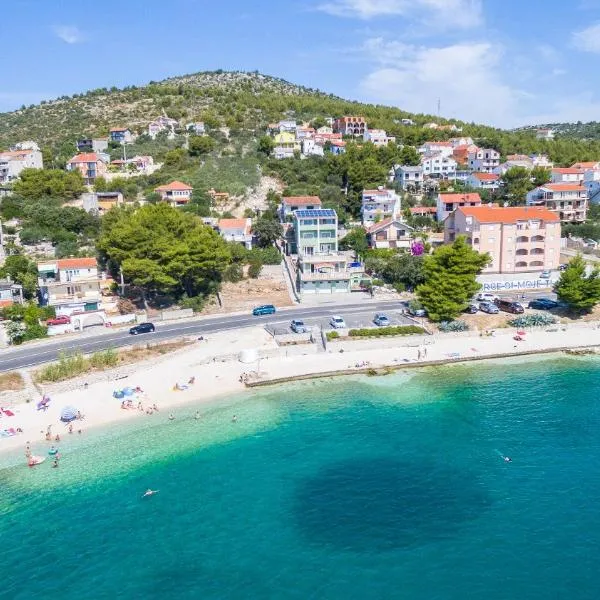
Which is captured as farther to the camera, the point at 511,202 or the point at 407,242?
the point at 511,202

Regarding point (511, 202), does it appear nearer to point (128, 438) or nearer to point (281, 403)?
point (281, 403)

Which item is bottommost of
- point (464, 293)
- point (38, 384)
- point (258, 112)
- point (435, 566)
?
point (435, 566)

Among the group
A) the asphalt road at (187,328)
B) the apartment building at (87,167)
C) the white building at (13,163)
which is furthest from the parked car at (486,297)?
the white building at (13,163)

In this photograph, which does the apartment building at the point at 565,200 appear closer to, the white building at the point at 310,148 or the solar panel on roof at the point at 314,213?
the solar panel on roof at the point at 314,213

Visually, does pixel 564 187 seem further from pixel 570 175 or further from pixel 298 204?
pixel 298 204

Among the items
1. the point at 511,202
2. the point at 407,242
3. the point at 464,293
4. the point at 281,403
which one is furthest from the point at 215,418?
the point at 511,202
